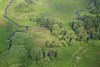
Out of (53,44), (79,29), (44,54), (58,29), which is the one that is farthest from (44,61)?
(79,29)

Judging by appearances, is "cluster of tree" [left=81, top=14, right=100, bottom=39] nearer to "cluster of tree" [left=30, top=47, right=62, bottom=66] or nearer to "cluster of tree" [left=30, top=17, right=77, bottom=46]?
"cluster of tree" [left=30, top=17, right=77, bottom=46]

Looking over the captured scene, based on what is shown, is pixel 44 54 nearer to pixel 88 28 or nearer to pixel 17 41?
pixel 17 41

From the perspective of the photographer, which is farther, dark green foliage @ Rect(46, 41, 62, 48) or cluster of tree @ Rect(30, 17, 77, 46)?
cluster of tree @ Rect(30, 17, 77, 46)

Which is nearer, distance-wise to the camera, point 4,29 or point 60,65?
point 60,65

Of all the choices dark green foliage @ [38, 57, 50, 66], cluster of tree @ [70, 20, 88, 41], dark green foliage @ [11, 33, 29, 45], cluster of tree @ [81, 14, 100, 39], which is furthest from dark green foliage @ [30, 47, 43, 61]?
cluster of tree @ [81, 14, 100, 39]

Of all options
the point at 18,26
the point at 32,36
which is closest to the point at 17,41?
the point at 32,36
